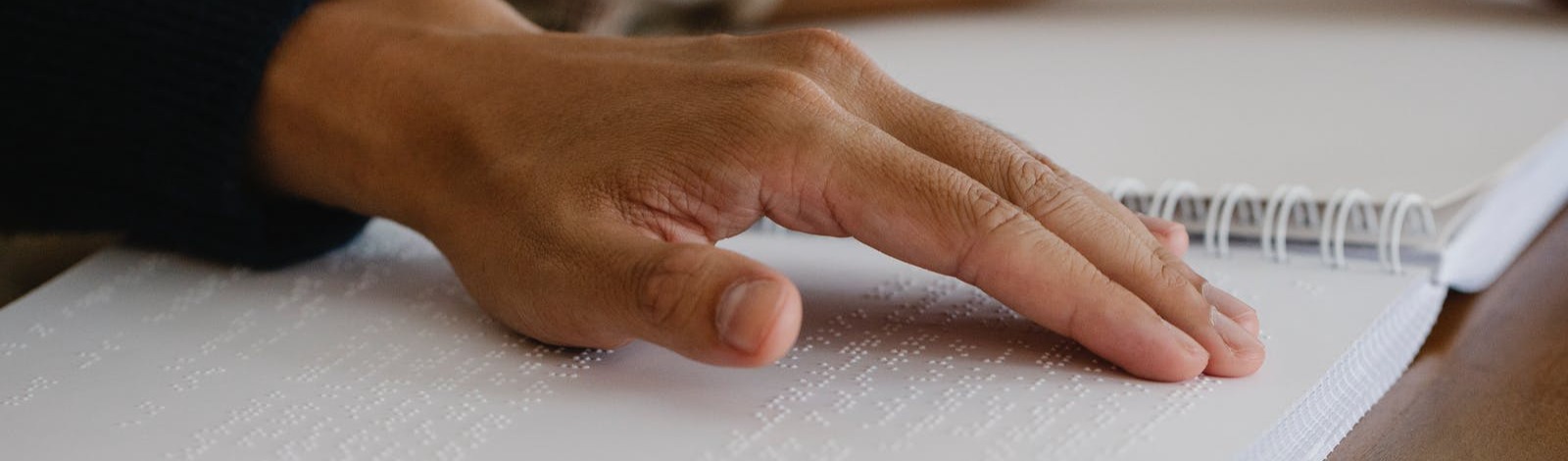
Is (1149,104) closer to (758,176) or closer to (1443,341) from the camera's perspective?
(1443,341)

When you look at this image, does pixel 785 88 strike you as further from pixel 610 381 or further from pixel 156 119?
pixel 156 119

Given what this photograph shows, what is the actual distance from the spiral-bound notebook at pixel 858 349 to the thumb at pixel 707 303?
0.03 meters

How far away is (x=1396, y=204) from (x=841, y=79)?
317 mm

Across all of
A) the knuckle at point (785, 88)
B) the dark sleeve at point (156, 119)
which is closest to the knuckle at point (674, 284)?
the knuckle at point (785, 88)

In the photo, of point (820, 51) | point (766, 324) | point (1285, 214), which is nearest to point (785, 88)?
point (820, 51)

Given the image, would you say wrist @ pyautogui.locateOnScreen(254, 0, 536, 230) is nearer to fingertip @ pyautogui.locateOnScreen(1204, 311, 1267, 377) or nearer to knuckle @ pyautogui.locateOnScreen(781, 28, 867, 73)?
knuckle @ pyautogui.locateOnScreen(781, 28, 867, 73)

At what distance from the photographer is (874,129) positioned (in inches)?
24.9

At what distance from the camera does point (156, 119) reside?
2.54 feet

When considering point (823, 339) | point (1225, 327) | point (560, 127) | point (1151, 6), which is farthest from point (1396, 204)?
point (1151, 6)

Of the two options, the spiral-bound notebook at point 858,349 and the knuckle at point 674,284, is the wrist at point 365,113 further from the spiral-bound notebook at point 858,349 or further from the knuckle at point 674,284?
the knuckle at point 674,284

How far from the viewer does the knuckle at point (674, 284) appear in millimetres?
554

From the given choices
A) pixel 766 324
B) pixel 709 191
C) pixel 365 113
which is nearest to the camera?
pixel 766 324

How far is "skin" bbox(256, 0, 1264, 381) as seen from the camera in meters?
0.58

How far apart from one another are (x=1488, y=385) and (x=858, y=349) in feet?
0.91
